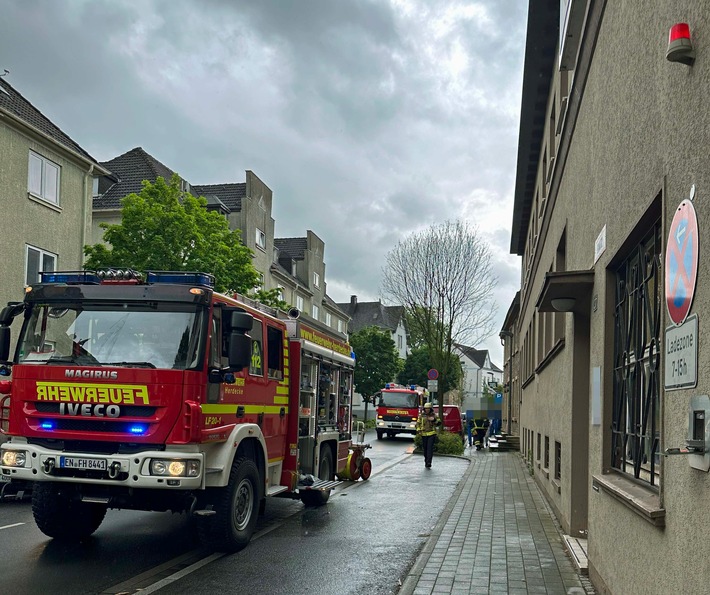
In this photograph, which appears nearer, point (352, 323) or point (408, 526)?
point (408, 526)

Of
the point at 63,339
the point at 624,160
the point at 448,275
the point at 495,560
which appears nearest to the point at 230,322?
the point at 63,339

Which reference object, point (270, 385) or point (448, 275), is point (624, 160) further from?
point (448, 275)

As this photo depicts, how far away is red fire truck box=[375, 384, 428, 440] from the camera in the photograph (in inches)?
1495

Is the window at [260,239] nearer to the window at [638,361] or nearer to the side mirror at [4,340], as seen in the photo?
the side mirror at [4,340]

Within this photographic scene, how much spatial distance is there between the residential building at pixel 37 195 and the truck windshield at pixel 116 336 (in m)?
13.8

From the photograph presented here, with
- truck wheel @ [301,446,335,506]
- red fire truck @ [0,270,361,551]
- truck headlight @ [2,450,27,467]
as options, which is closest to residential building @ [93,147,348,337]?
truck wheel @ [301,446,335,506]

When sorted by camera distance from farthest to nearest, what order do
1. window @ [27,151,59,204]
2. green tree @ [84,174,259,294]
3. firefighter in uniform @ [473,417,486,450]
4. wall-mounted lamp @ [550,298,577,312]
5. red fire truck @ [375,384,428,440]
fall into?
red fire truck @ [375,384,428,440], firefighter in uniform @ [473,417,486,450], window @ [27,151,59,204], green tree @ [84,174,259,294], wall-mounted lamp @ [550,298,577,312]

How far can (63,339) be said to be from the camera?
837 centimetres

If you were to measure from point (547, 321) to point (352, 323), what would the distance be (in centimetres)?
7835

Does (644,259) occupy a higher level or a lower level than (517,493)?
higher

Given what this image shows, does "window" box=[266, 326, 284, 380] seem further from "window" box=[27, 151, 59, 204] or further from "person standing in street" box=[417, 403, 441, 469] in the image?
"window" box=[27, 151, 59, 204]

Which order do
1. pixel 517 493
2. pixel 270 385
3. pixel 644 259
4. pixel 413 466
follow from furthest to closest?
pixel 413 466
pixel 517 493
pixel 270 385
pixel 644 259

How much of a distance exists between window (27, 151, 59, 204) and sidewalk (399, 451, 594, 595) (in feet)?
49.4

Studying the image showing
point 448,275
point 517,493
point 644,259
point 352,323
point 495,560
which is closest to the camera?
point 644,259
